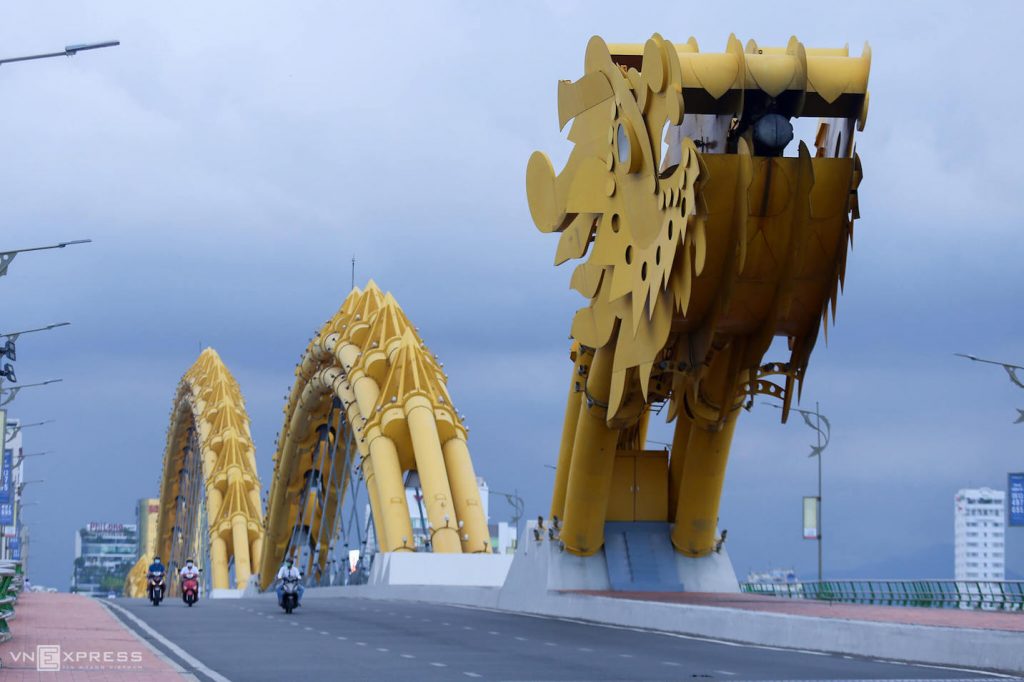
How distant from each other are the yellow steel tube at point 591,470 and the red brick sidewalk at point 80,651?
9.76m

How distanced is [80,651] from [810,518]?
3655cm

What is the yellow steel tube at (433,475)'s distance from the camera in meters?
60.2

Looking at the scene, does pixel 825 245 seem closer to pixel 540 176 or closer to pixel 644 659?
pixel 540 176

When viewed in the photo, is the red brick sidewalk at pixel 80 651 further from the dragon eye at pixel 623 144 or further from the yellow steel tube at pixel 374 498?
the yellow steel tube at pixel 374 498

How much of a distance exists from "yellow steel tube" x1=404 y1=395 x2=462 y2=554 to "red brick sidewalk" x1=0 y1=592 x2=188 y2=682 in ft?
83.7

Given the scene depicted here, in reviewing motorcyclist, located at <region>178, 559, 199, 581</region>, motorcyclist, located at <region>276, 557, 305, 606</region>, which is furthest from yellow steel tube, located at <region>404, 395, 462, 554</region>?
motorcyclist, located at <region>276, 557, 305, 606</region>

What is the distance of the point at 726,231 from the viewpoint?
93.5 feet

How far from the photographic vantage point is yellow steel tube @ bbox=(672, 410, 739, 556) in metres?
34.7

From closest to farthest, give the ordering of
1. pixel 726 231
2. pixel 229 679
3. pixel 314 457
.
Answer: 1. pixel 229 679
2. pixel 726 231
3. pixel 314 457

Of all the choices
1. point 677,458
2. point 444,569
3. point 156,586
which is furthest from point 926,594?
point 156,586

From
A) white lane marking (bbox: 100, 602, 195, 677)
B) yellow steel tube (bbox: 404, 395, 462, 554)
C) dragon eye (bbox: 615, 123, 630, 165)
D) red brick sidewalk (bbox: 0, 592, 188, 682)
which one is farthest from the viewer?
yellow steel tube (bbox: 404, 395, 462, 554)

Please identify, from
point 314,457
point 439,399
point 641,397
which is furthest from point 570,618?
point 314,457

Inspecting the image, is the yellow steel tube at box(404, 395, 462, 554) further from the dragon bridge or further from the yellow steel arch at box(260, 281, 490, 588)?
the dragon bridge

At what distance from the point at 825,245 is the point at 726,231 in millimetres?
2035
